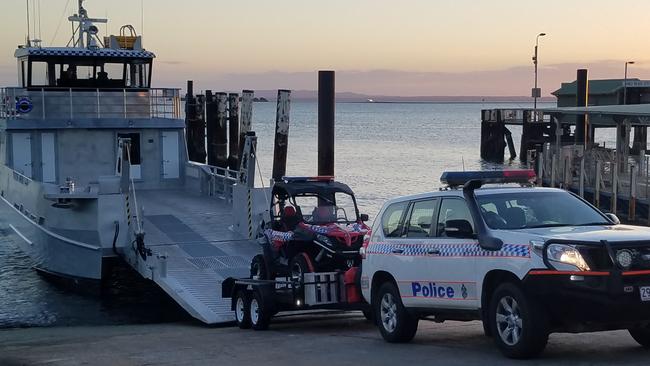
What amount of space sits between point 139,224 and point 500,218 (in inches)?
376

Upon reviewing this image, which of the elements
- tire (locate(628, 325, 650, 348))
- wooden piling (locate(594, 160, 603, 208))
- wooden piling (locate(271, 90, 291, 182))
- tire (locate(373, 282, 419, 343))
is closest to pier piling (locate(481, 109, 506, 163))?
wooden piling (locate(271, 90, 291, 182))

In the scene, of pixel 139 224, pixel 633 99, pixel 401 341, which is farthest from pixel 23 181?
pixel 633 99

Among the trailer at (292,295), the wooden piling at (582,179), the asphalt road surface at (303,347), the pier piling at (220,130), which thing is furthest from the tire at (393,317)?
the pier piling at (220,130)

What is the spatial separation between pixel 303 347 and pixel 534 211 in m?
3.00

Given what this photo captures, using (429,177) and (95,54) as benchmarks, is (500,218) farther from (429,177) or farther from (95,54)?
(429,177)

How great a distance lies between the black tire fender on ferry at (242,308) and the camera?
13.7 m

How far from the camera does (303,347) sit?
36.1ft

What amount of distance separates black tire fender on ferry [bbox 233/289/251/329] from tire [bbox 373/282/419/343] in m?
3.02

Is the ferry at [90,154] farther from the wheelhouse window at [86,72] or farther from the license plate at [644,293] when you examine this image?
the license plate at [644,293]

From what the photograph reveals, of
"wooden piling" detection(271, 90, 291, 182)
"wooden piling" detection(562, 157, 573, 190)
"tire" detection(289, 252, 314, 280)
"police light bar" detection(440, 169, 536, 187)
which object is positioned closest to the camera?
"police light bar" detection(440, 169, 536, 187)

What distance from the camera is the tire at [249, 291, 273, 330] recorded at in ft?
43.2

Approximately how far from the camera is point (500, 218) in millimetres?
9594

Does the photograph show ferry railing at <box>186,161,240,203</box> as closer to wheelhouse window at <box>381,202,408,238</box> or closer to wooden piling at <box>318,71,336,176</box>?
wooden piling at <box>318,71,336,176</box>

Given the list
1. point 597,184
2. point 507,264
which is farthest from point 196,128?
point 507,264
